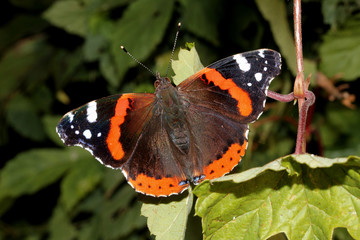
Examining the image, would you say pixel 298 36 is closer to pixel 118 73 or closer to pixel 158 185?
pixel 158 185

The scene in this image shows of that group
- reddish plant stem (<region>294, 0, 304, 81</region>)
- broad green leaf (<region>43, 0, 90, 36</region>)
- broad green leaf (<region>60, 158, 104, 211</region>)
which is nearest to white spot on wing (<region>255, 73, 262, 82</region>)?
reddish plant stem (<region>294, 0, 304, 81</region>)

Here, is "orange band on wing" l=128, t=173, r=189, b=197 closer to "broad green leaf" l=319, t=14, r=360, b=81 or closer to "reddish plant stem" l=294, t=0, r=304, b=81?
"reddish plant stem" l=294, t=0, r=304, b=81

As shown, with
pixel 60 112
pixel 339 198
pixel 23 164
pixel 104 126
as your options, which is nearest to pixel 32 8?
pixel 60 112

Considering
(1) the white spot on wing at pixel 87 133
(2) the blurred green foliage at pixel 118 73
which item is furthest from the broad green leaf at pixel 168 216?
(1) the white spot on wing at pixel 87 133

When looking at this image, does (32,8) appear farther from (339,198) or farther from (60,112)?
(339,198)

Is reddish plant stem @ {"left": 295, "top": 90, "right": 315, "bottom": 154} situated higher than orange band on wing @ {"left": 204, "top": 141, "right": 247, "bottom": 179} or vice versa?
reddish plant stem @ {"left": 295, "top": 90, "right": 315, "bottom": 154}

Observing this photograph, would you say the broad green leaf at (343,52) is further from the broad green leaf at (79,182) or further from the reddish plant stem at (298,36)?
the broad green leaf at (79,182)

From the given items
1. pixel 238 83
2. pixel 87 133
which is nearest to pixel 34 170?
pixel 87 133

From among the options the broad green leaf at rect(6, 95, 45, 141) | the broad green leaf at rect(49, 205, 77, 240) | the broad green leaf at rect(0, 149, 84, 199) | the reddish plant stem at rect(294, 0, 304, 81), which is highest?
the reddish plant stem at rect(294, 0, 304, 81)
